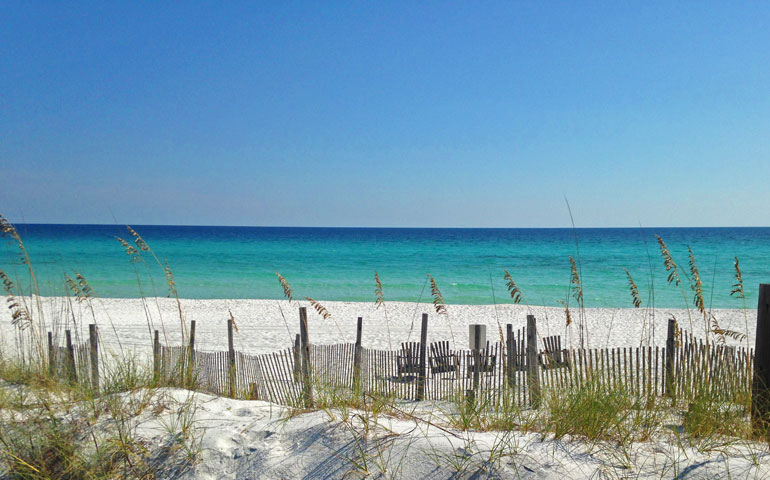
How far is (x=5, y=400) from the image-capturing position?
12.4ft

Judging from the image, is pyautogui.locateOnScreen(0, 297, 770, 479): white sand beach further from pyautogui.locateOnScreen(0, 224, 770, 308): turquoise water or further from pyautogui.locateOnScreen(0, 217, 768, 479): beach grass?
pyautogui.locateOnScreen(0, 224, 770, 308): turquoise water

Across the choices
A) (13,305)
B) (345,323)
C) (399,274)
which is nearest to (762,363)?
(13,305)

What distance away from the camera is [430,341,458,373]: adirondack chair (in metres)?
7.23

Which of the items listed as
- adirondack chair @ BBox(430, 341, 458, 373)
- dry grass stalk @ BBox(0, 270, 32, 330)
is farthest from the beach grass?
adirondack chair @ BBox(430, 341, 458, 373)

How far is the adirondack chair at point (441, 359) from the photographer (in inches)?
284

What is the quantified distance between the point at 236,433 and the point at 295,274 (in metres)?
35.3

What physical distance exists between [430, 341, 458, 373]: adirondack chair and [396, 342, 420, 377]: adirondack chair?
0.71 ft

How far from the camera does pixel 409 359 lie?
7430 mm

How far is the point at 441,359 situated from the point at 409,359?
48cm

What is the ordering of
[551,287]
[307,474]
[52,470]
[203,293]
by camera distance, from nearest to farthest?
[307,474], [52,470], [203,293], [551,287]

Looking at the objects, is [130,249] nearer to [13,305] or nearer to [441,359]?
[13,305]

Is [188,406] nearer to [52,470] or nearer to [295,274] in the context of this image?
[52,470]

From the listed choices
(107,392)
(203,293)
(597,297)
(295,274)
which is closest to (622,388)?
(107,392)

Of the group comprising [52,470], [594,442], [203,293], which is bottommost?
[203,293]
